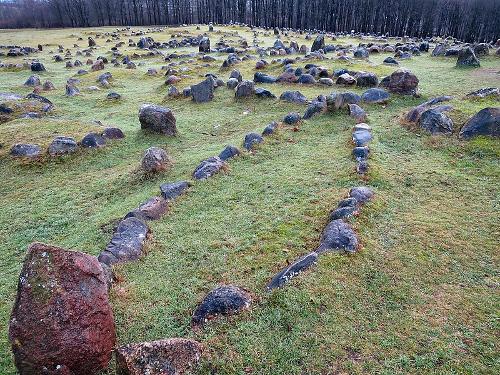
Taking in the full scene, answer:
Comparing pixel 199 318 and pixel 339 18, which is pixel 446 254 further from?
pixel 339 18

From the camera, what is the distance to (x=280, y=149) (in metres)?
8.92

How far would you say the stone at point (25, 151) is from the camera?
31.4 ft

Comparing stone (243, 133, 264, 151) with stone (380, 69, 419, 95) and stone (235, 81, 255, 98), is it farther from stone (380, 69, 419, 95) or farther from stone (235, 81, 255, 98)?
stone (380, 69, 419, 95)

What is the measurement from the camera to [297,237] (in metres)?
5.64

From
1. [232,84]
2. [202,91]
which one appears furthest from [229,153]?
[232,84]

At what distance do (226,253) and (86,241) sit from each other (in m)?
2.25

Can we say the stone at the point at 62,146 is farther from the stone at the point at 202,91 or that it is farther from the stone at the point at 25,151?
the stone at the point at 202,91

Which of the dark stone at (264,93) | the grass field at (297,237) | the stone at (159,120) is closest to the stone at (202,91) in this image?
the dark stone at (264,93)

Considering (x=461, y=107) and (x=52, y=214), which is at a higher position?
(x=461, y=107)

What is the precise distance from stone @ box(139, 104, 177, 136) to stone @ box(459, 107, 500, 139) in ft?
22.3

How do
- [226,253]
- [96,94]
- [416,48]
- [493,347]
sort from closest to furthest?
[493,347] → [226,253] → [96,94] → [416,48]

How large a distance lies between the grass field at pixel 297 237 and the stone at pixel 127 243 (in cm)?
16

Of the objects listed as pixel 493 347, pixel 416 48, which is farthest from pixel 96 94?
pixel 416 48

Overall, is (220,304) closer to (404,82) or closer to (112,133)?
(112,133)
